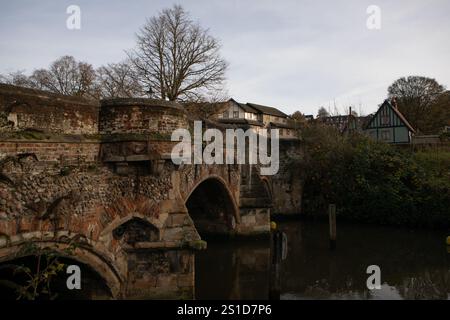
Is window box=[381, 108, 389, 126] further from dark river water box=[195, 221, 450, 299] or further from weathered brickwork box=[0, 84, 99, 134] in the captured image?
weathered brickwork box=[0, 84, 99, 134]

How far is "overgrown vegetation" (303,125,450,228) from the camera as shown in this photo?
58.0 ft

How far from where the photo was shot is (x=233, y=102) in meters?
49.3

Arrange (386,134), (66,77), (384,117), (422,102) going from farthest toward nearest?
(422,102) → (386,134) → (384,117) → (66,77)

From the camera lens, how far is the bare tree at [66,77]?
26266mm

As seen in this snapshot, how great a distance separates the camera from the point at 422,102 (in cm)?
3772

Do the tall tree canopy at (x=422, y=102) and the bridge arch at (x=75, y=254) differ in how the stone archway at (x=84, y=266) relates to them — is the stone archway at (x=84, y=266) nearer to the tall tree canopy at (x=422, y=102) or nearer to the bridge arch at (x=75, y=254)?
the bridge arch at (x=75, y=254)

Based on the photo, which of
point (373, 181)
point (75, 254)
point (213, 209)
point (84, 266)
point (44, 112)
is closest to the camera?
point (44, 112)

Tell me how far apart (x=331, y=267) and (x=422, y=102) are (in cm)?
3201

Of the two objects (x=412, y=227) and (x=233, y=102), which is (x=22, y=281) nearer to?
(x=412, y=227)

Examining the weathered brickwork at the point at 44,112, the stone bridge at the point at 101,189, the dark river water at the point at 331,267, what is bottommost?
the dark river water at the point at 331,267

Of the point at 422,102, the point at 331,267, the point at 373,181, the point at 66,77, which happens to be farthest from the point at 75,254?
the point at 422,102
